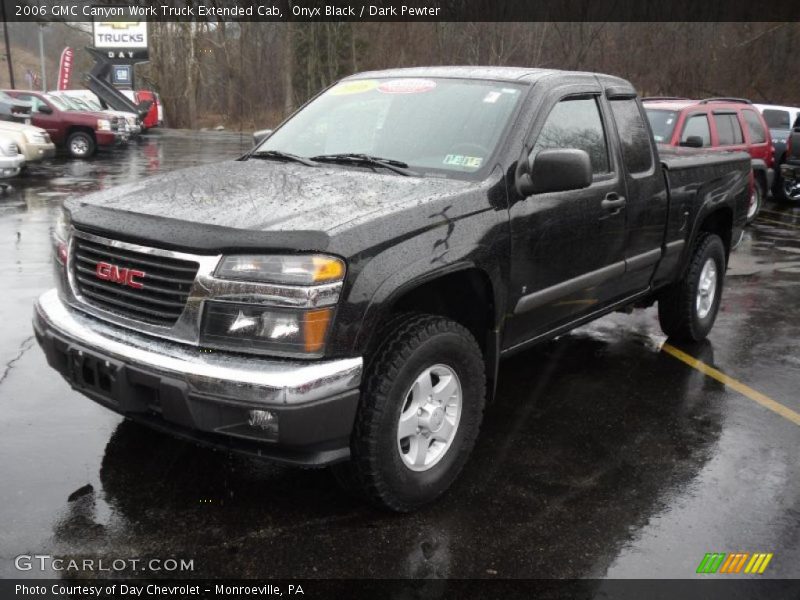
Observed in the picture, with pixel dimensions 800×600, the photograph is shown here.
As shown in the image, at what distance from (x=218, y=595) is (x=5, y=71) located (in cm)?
11832

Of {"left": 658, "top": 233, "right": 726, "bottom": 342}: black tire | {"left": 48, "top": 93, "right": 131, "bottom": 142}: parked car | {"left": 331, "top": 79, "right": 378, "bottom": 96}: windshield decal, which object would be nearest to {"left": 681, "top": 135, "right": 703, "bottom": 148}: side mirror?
A: {"left": 658, "top": 233, "right": 726, "bottom": 342}: black tire

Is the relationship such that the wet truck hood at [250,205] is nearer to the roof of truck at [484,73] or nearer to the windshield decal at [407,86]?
the windshield decal at [407,86]

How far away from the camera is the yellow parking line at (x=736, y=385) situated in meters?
4.73

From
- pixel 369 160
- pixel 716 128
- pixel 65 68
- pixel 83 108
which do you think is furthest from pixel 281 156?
pixel 65 68

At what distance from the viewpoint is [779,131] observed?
55.1 feet

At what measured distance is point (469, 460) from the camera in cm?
400

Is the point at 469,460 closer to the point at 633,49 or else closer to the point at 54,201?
the point at 54,201

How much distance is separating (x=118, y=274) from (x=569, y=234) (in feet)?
7.29

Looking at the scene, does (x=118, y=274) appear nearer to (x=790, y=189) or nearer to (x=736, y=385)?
(x=736, y=385)

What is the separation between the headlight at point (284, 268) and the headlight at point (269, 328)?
11 cm

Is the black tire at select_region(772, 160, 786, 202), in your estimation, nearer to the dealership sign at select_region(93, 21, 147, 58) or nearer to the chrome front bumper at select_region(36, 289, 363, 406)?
the chrome front bumper at select_region(36, 289, 363, 406)

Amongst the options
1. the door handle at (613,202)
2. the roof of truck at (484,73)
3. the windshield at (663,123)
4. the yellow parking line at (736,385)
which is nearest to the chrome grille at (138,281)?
the roof of truck at (484,73)

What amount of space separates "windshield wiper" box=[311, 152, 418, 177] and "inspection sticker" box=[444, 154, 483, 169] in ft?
0.65

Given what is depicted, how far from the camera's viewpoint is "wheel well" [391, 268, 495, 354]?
3.46m
